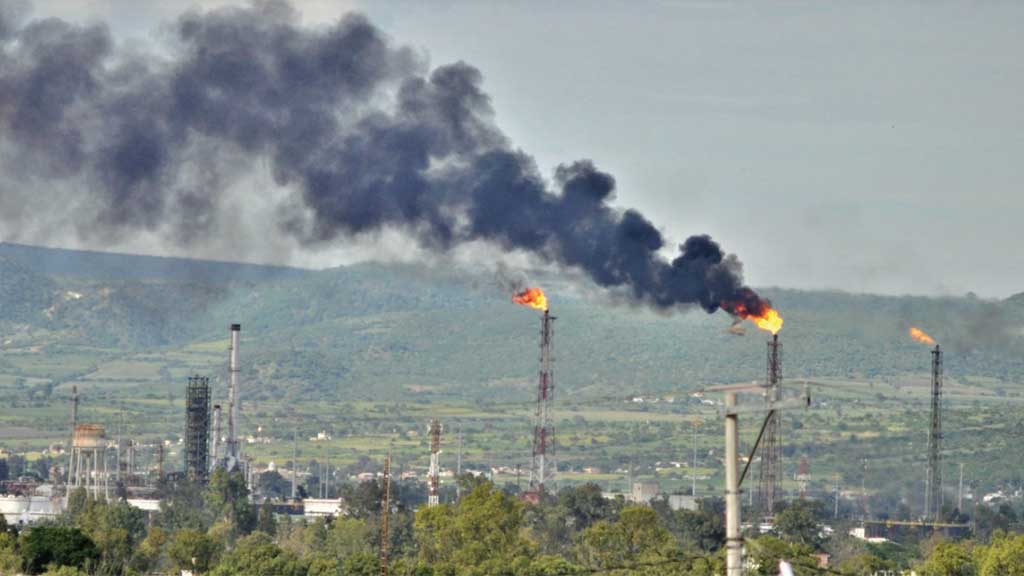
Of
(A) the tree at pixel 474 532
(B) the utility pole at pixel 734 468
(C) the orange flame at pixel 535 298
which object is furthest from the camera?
(C) the orange flame at pixel 535 298

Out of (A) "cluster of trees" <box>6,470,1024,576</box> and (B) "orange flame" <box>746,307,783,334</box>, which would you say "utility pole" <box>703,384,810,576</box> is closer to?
(A) "cluster of trees" <box>6,470,1024,576</box>

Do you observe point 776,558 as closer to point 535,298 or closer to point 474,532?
point 474,532

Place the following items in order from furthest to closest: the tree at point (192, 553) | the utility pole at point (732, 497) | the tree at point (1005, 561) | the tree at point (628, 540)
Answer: the tree at point (192, 553) → the tree at point (628, 540) → the tree at point (1005, 561) → the utility pole at point (732, 497)

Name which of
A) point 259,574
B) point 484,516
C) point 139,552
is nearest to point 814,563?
point 484,516

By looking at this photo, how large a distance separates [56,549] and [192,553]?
14.2 meters

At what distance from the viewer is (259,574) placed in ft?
517

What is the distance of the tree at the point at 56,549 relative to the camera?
159 metres

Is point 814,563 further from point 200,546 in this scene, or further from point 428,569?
point 200,546

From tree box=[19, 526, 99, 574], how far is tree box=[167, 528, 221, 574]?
25.9ft

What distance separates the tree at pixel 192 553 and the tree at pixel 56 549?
7.88 metres

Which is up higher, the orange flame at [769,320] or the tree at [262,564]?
the orange flame at [769,320]

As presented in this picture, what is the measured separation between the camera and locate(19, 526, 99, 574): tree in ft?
521

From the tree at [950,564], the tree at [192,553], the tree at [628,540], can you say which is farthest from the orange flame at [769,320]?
the tree at [192,553]

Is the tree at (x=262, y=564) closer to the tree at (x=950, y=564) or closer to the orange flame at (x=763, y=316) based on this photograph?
the orange flame at (x=763, y=316)
